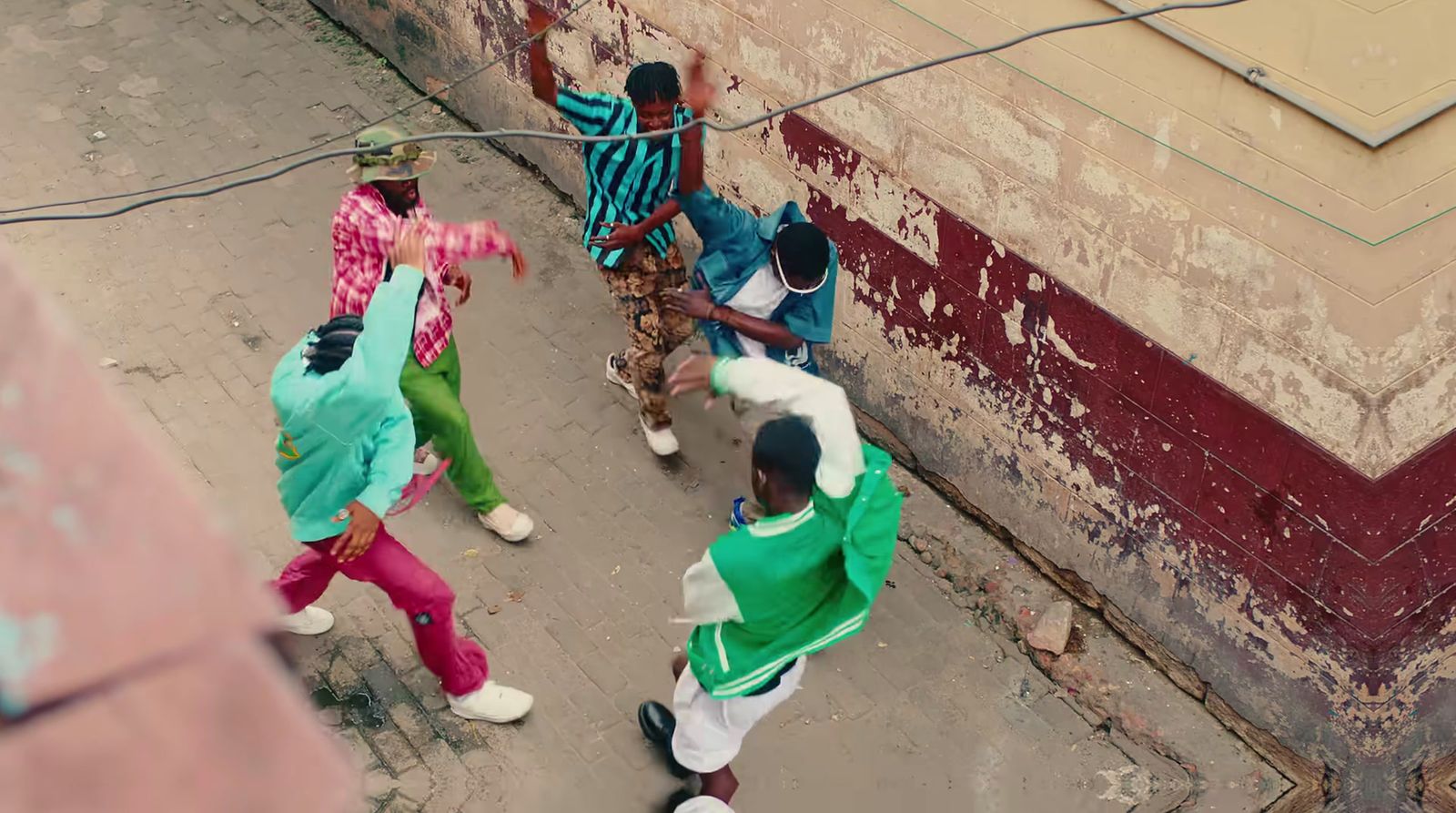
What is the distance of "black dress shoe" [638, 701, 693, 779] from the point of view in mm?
4598

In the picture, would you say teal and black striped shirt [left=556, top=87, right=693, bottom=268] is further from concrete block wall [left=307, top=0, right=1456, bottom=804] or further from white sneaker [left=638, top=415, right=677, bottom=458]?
white sneaker [left=638, top=415, right=677, bottom=458]

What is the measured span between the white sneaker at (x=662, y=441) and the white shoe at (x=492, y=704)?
133 cm

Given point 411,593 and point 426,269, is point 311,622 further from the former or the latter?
point 426,269

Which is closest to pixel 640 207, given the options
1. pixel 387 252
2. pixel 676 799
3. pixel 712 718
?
pixel 387 252

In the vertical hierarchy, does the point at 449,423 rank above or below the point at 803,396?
below

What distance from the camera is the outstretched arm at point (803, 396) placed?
143 inches

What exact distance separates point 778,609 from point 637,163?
204 cm

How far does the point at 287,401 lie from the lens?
391 centimetres

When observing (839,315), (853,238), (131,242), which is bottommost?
(131,242)

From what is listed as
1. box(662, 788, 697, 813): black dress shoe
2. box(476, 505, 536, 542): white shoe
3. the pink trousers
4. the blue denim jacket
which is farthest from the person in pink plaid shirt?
box(662, 788, 697, 813): black dress shoe

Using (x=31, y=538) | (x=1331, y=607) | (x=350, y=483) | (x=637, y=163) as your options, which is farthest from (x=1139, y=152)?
(x=31, y=538)

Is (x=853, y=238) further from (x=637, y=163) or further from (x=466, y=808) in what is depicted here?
(x=466, y=808)

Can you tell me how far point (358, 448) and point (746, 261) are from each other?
1506 millimetres

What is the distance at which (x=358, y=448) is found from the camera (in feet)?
13.0
